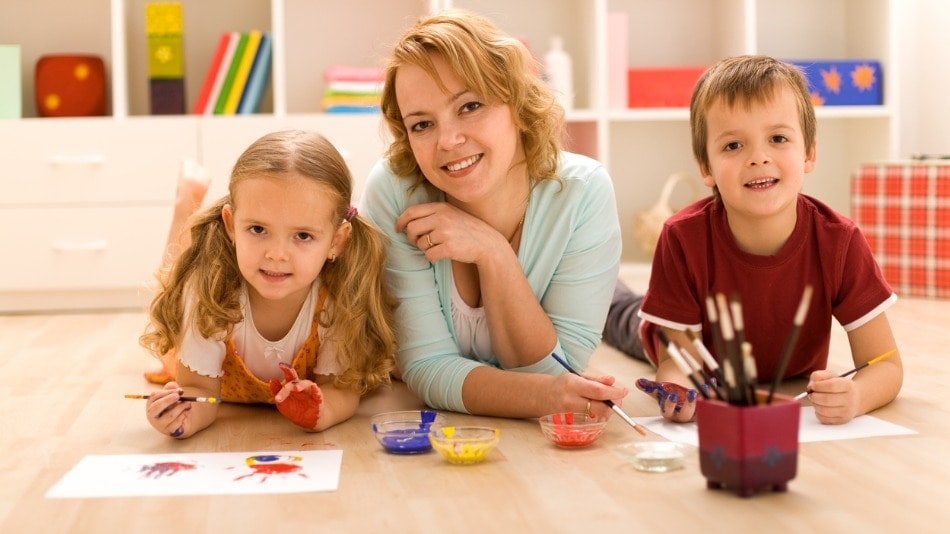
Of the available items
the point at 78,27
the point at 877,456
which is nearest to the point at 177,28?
the point at 78,27

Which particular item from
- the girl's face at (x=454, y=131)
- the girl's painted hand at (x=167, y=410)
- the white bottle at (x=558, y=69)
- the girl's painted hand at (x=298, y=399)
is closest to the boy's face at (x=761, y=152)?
the girl's face at (x=454, y=131)

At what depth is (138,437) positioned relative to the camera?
163 cm

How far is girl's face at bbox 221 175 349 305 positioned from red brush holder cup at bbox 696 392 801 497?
26.1 inches

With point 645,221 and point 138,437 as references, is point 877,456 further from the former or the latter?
point 645,221

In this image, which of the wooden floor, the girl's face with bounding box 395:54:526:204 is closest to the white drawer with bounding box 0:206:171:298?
the wooden floor

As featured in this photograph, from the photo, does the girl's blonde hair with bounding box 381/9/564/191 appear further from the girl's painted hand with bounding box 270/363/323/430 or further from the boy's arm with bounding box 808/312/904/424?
the boy's arm with bounding box 808/312/904/424

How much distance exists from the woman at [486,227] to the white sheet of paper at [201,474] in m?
0.31

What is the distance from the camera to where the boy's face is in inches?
67.0

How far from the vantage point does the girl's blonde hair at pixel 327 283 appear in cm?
168

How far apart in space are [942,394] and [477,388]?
2.46 feet

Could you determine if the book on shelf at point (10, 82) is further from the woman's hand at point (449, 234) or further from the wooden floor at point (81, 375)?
the woman's hand at point (449, 234)

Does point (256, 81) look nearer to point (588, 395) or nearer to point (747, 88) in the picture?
point (747, 88)

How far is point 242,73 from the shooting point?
328cm

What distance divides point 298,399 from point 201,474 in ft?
0.73
